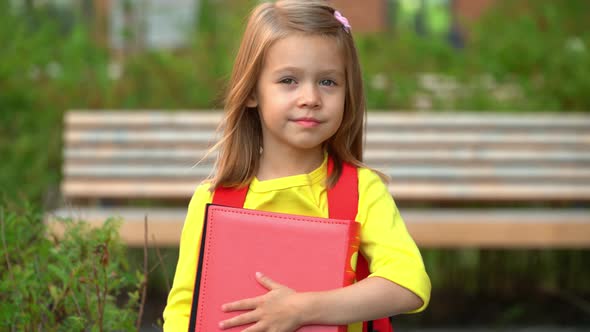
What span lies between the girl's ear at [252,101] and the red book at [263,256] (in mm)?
345

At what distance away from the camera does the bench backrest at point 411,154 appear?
510 centimetres

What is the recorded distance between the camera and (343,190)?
89.1 inches

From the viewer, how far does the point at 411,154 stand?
5.25m

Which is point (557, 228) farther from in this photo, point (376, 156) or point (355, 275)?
point (355, 275)

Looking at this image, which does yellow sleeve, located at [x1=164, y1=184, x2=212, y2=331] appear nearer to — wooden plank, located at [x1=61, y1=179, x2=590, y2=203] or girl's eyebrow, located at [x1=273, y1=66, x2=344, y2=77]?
girl's eyebrow, located at [x1=273, y1=66, x2=344, y2=77]

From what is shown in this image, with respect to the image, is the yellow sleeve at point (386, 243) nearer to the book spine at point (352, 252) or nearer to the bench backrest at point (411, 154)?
the book spine at point (352, 252)

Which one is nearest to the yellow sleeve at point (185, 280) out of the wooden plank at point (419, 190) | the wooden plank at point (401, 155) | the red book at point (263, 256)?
the red book at point (263, 256)

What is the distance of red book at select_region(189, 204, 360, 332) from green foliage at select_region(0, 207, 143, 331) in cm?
37

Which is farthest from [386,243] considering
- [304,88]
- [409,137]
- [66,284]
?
[409,137]

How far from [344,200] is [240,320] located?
37 centimetres

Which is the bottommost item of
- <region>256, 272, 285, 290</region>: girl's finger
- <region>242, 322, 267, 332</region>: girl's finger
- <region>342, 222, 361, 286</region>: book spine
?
<region>242, 322, 267, 332</region>: girl's finger

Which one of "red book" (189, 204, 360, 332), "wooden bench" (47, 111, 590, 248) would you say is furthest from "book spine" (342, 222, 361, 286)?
"wooden bench" (47, 111, 590, 248)

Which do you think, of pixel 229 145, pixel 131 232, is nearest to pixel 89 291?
pixel 229 145

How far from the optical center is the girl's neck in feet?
7.73
